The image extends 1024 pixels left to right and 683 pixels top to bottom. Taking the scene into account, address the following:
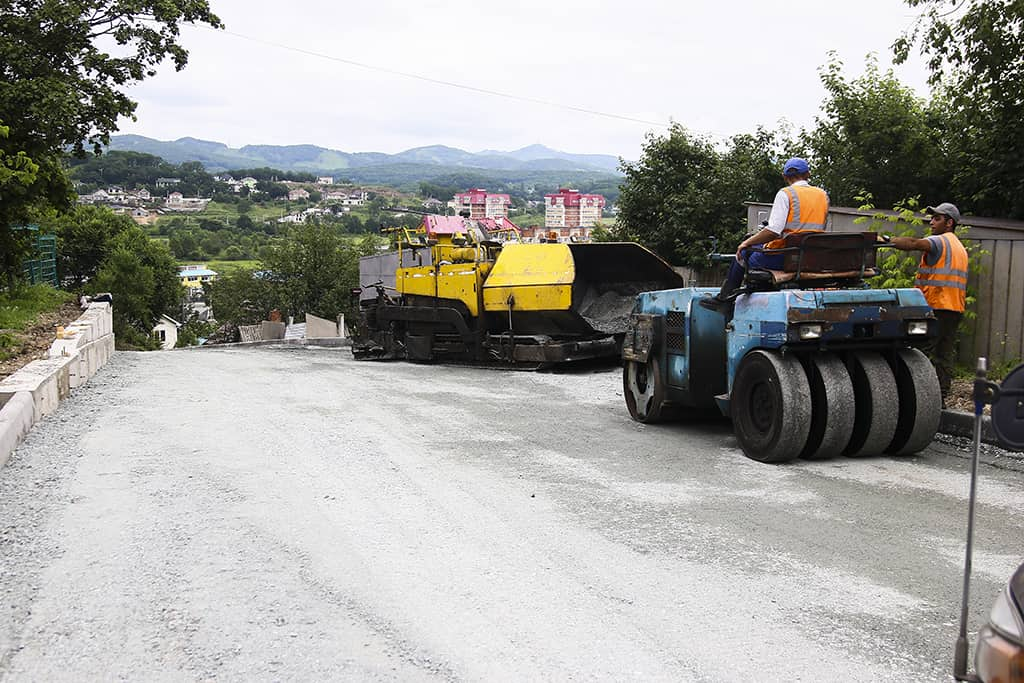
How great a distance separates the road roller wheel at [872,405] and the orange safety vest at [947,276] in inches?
50.3

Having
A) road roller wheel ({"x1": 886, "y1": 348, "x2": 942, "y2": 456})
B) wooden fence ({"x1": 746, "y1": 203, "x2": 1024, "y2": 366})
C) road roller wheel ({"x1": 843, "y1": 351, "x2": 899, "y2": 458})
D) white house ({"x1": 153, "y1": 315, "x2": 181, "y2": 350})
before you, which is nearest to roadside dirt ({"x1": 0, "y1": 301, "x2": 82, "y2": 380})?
road roller wheel ({"x1": 843, "y1": 351, "x2": 899, "y2": 458})

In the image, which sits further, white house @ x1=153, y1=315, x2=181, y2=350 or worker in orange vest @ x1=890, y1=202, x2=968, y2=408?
white house @ x1=153, y1=315, x2=181, y2=350

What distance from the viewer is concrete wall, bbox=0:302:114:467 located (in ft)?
22.5

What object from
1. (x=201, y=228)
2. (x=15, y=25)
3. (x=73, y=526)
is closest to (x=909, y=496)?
(x=73, y=526)

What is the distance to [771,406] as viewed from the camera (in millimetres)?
6801

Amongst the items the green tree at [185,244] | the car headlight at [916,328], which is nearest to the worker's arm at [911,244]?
the car headlight at [916,328]

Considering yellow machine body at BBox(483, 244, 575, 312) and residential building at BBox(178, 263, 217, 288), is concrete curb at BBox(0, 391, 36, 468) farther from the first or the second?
residential building at BBox(178, 263, 217, 288)

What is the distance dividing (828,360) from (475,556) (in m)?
3.44

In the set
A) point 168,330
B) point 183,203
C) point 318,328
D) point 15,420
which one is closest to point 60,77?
point 15,420

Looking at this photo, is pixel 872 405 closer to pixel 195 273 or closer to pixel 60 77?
pixel 60 77

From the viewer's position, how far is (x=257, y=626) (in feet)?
12.5

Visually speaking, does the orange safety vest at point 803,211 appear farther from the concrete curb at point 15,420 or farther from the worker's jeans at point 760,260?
the concrete curb at point 15,420

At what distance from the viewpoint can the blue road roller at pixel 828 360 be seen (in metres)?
6.58

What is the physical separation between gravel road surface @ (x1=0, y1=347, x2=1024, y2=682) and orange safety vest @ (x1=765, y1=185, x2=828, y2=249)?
177cm
